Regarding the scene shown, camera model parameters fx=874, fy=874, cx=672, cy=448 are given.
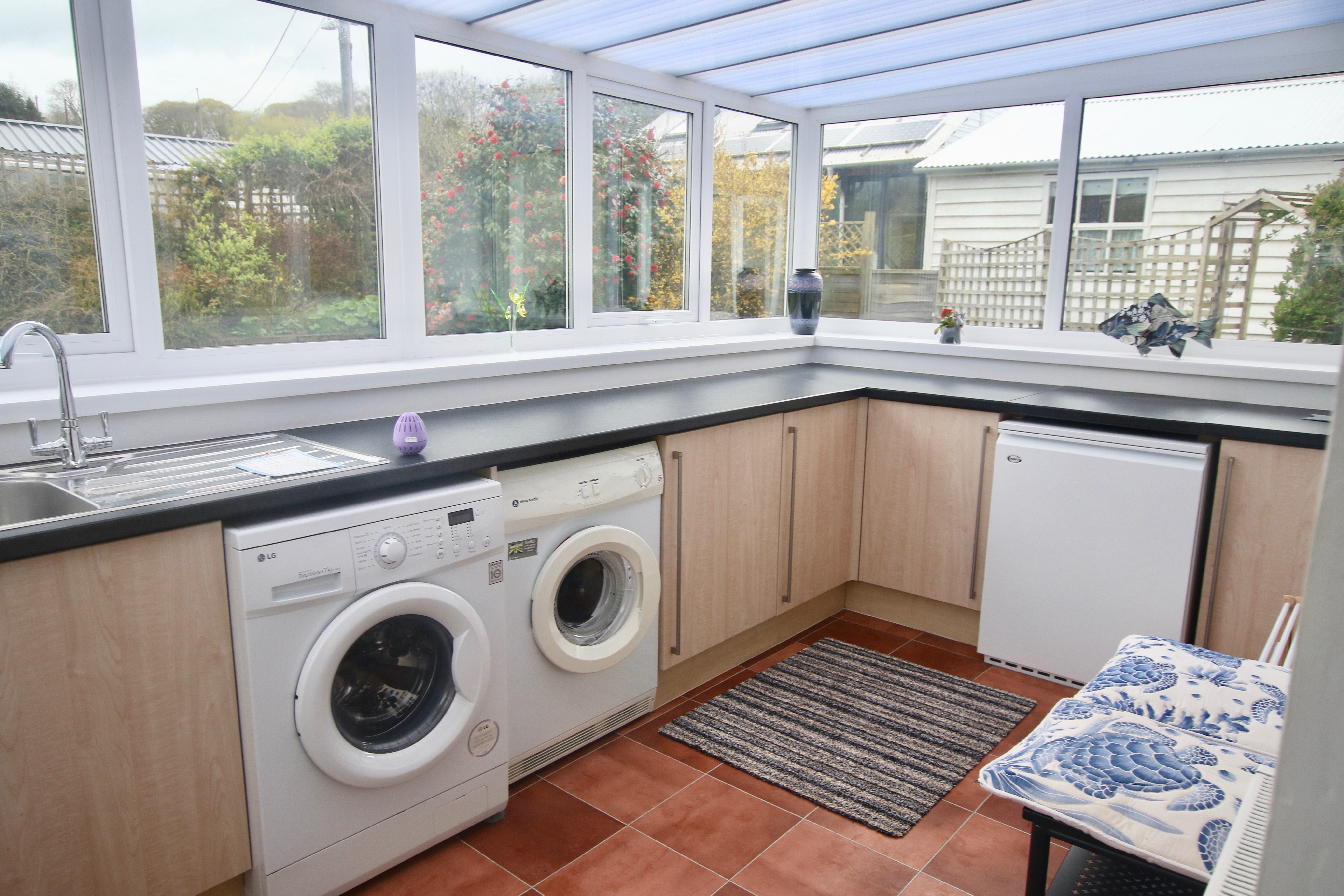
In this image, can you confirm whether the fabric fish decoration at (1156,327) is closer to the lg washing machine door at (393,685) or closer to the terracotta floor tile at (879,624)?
the terracotta floor tile at (879,624)

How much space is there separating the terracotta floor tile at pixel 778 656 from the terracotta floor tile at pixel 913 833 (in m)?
0.84

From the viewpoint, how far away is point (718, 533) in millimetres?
2812

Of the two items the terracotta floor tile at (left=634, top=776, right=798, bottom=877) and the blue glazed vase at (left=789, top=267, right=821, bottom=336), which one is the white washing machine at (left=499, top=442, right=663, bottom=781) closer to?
the terracotta floor tile at (left=634, top=776, right=798, bottom=877)

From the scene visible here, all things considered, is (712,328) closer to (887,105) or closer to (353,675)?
(887,105)

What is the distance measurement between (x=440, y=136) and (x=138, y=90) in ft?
2.99

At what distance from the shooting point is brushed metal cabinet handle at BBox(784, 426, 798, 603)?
3082 millimetres

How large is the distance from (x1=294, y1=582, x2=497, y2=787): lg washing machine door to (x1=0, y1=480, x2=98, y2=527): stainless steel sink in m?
0.63

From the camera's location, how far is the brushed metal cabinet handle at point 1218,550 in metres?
2.60

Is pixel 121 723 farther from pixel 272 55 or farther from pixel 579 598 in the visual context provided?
pixel 272 55

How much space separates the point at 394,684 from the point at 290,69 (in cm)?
177

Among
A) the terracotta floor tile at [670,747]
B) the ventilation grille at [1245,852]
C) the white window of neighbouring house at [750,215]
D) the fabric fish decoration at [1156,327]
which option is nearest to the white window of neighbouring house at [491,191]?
the white window of neighbouring house at [750,215]

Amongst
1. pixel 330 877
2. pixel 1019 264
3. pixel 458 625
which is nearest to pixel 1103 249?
pixel 1019 264

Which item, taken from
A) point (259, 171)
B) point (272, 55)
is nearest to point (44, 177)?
point (259, 171)

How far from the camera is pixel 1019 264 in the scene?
379 cm
